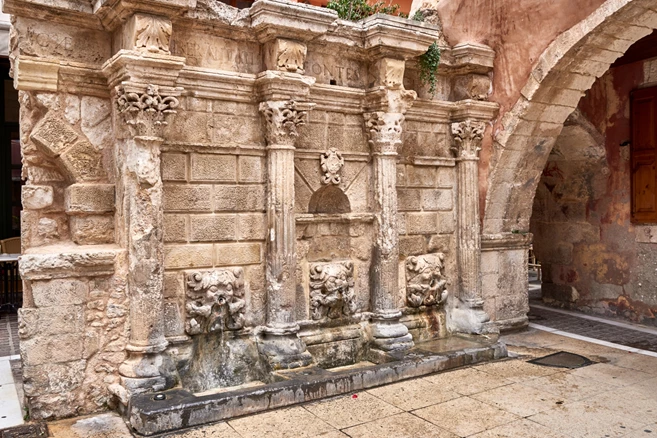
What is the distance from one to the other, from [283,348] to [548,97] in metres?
3.95

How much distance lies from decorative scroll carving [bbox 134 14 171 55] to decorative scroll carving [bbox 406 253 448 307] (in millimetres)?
3258

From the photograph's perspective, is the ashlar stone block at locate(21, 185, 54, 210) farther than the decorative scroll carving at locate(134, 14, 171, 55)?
Yes

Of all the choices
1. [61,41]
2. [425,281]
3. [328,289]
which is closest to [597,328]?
[425,281]

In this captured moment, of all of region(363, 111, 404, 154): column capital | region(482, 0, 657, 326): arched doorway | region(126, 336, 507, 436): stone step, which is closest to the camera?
region(126, 336, 507, 436): stone step

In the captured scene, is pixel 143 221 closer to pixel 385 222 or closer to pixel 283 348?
pixel 283 348

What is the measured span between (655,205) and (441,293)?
3331mm

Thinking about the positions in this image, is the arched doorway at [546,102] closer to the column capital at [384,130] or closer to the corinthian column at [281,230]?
the column capital at [384,130]

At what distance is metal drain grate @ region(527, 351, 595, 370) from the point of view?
5754 millimetres

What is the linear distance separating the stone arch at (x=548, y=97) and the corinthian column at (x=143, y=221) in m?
3.84

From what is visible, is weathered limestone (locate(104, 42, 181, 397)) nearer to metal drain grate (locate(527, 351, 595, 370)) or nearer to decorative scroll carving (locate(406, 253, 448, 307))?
decorative scroll carving (locate(406, 253, 448, 307))

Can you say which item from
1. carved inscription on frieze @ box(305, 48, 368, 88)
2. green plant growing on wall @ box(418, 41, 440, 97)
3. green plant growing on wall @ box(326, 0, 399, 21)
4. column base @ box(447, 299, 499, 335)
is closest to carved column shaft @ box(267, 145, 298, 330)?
carved inscription on frieze @ box(305, 48, 368, 88)

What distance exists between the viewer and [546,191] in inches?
362

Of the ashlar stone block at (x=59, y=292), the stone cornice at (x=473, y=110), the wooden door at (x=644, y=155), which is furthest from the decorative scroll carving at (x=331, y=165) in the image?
the wooden door at (x=644, y=155)

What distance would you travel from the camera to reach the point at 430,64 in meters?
6.16
